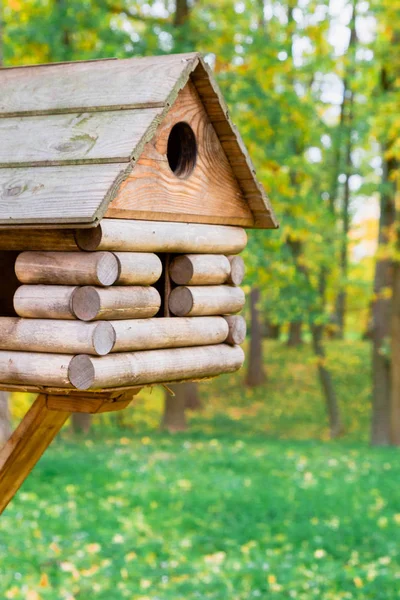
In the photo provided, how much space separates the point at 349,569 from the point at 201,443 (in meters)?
6.05

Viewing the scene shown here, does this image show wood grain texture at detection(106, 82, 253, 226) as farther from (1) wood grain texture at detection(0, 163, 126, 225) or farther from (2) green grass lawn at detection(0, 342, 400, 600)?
(2) green grass lawn at detection(0, 342, 400, 600)

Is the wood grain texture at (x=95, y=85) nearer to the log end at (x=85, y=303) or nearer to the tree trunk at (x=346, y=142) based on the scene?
the log end at (x=85, y=303)

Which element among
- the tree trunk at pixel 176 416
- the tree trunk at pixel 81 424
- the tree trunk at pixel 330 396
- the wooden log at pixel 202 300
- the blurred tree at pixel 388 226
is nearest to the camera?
the wooden log at pixel 202 300

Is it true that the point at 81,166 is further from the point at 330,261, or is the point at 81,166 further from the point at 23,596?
the point at 330,261

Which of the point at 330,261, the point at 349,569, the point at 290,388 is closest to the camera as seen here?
the point at 349,569

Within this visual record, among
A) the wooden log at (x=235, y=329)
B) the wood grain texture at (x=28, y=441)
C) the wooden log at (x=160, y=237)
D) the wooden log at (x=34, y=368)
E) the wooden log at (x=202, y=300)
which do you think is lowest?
the wood grain texture at (x=28, y=441)

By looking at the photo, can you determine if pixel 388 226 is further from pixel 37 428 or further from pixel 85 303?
pixel 85 303

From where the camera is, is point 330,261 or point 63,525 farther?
point 330,261

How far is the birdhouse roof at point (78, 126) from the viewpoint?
2.63 m

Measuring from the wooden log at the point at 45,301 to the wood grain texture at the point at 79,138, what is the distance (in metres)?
0.41

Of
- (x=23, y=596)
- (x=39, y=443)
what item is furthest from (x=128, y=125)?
(x=23, y=596)

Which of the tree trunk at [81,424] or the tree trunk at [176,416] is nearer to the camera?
the tree trunk at [176,416]

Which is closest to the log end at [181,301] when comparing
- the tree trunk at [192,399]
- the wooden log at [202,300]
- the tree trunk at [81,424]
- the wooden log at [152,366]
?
the wooden log at [202,300]

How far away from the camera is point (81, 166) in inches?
106
